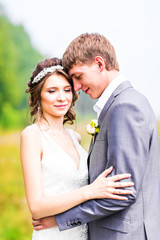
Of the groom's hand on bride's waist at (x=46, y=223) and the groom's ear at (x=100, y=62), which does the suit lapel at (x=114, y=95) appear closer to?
the groom's ear at (x=100, y=62)

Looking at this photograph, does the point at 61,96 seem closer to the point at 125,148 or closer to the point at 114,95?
the point at 114,95

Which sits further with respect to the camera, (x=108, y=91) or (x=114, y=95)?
(x=108, y=91)

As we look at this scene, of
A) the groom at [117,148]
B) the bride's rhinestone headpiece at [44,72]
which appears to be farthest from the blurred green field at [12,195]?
the groom at [117,148]

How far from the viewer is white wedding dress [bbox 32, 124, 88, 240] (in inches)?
95.4

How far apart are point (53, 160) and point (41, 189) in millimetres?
284

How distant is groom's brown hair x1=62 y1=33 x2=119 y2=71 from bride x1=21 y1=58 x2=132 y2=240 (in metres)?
0.23

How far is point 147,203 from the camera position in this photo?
2.06 metres

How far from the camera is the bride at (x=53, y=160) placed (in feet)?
6.92

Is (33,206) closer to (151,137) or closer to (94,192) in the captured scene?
(94,192)

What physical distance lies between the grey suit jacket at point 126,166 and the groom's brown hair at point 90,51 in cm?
29

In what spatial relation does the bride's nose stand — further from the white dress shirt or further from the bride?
the white dress shirt

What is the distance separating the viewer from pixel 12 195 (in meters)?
6.64

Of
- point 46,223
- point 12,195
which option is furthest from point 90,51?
point 12,195

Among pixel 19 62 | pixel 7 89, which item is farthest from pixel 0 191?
pixel 19 62
